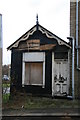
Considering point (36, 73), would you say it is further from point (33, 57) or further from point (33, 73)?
point (33, 57)

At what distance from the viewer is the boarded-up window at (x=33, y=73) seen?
13641 mm

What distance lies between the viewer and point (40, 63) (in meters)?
13.7

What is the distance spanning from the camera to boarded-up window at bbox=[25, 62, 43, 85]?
1364 cm

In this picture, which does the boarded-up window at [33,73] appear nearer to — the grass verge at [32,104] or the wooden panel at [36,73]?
the wooden panel at [36,73]

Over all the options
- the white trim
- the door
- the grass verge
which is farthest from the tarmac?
the white trim

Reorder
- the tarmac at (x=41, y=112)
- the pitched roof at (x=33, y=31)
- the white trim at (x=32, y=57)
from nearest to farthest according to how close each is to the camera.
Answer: the tarmac at (x=41, y=112), the pitched roof at (x=33, y=31), the white trim at (x=32, y=57)

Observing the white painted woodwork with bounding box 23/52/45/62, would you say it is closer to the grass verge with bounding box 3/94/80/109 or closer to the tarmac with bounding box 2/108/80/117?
the grass verge with bounding box 3/94/80/109

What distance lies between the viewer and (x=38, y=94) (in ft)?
44.1

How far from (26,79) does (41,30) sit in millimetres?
3341

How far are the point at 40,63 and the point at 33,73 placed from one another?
83cm

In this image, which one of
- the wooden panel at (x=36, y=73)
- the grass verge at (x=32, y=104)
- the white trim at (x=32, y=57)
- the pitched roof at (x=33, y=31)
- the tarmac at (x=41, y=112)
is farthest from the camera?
the wooden panel at (x=36, y=73)

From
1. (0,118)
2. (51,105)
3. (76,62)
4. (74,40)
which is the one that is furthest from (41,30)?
(0,118)

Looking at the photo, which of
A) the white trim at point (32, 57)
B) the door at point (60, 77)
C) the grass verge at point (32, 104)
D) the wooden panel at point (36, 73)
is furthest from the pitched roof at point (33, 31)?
the grass verge at point (32, 104)

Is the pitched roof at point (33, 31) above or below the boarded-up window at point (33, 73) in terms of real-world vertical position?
above
